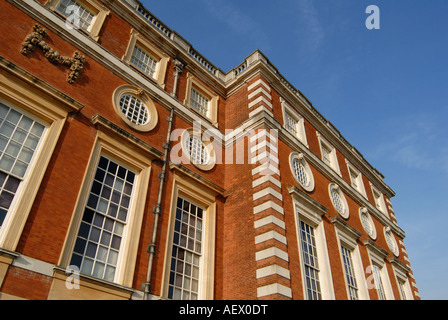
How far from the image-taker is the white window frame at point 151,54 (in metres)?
13.5

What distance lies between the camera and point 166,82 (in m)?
14.3

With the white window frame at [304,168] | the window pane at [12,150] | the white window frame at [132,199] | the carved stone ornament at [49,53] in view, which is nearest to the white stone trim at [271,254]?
the white window frame at [132,199]

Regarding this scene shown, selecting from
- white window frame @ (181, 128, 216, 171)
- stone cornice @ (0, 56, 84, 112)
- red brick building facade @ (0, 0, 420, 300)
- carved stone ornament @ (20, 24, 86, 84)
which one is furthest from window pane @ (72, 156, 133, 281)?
white window frame @ (181, 128, 216, 171)

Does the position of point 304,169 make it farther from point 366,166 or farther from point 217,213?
point 366,166

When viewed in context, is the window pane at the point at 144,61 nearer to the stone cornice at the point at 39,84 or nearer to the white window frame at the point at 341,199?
the stone cornice at the point at 39,84

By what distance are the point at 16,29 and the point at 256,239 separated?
9.78 meters

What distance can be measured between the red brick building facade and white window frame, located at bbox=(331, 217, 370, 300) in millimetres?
87

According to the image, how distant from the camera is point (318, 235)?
14.0 meters

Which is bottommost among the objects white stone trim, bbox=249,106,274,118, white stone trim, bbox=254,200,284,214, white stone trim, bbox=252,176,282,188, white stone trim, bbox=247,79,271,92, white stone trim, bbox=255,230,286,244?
white stone trim, bbox=255,230,286,244

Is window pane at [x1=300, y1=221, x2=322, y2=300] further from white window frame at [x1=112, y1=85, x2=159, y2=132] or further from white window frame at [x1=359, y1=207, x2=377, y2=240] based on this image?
white window frame at [x1=112, y1=85, x2=159, y2=132]

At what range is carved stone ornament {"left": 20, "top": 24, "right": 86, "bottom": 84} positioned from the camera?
10.0 m

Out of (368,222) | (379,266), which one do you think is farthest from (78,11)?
(379,266)

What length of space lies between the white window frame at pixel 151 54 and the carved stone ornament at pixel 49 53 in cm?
245
